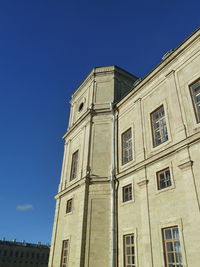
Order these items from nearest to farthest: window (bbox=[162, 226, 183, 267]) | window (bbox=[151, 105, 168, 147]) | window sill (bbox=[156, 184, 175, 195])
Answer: window (bbox=[162, 226, 183, 267]), window sill (bbox=[156, 184, 175, 195]), window (bbox=[151, 105, 168, 147])

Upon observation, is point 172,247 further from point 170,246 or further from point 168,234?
point 168,234

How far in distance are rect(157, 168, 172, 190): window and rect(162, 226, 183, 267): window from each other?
1965mm

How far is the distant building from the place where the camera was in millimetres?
72500

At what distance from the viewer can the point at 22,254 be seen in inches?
2970

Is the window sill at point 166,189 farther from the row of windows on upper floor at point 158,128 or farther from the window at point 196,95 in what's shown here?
the window at point 196,95

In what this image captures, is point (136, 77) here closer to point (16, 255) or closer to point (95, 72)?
point (95, 72)

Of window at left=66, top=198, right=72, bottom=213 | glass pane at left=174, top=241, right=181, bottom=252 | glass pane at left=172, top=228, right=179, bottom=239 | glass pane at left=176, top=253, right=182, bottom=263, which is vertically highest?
window at left=66, top=198, right=72, bottom=213

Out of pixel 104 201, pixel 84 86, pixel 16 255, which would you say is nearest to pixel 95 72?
pixel 84 86

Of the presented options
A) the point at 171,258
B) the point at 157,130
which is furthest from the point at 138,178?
the point at 171,258

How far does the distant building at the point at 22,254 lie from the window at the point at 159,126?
7640 cm

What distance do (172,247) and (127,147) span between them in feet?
22.4

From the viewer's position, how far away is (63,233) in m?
15.6

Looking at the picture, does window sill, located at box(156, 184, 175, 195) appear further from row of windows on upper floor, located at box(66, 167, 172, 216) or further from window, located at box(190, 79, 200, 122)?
window, located at box(190, 79, 200, 122)

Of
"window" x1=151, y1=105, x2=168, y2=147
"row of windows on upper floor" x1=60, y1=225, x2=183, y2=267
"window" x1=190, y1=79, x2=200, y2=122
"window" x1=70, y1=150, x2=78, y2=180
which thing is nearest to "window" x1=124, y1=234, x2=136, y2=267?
"row of windows on upper floor" x1=60, y1=225, x2=183, y2=267
